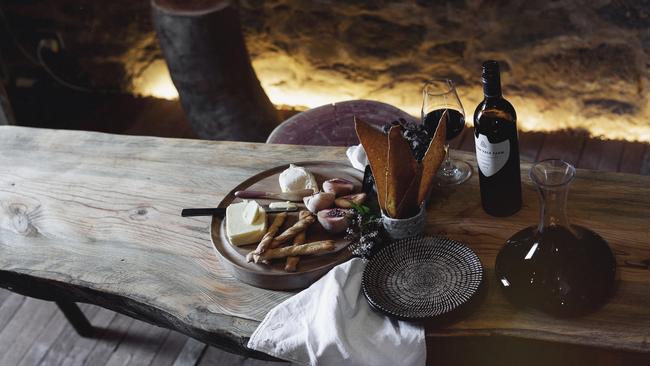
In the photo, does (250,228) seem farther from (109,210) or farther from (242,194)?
(109,210)

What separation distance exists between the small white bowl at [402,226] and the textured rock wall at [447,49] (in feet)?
5.12

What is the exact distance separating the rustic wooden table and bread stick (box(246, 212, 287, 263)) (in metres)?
0.07

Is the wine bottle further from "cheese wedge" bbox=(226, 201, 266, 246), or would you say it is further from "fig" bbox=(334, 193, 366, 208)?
"cheese wedge" bbox=(226, 201, 266, 246)

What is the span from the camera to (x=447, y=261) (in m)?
1.38

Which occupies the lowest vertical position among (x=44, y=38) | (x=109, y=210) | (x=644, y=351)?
(x=44, y=38)

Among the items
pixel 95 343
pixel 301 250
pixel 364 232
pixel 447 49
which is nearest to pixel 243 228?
pixel 301 250

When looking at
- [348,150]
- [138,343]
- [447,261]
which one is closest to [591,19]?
[348,150]

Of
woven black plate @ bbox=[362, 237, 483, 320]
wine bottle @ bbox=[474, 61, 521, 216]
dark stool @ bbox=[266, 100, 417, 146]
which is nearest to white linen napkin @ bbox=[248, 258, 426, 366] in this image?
woven black plate @ bbox=[362, 237, 483, 320]

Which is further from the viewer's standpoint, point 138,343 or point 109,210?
point 138,343

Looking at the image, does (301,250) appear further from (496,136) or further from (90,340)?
(90,340)

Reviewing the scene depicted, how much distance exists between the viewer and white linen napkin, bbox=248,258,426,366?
124 centimetres

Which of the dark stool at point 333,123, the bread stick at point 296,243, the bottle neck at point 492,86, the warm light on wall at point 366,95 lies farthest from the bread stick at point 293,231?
the warm light on wall at point 366,95

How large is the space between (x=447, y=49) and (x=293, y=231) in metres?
1.69

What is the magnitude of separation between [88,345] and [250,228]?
1.17 meters
